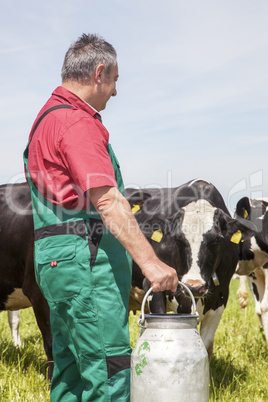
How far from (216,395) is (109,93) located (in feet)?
9.20

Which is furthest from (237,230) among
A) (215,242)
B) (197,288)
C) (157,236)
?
(197,288)

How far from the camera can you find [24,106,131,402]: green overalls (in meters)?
2.59

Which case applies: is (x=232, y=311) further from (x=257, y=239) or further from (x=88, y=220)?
(x=88, y=220)

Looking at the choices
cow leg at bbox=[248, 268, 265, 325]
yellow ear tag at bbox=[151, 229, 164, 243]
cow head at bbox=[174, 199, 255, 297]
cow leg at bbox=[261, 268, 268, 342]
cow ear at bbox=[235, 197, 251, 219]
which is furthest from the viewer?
cow leg at bbox=[248, 268, 265, 325]

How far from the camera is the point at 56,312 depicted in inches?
107

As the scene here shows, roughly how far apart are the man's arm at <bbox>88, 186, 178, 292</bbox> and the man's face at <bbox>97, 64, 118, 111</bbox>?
657mm

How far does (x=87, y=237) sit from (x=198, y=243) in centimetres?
232

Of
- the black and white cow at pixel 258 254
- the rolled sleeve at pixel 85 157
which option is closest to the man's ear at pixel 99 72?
the rolled sleeve at pixel 85 157

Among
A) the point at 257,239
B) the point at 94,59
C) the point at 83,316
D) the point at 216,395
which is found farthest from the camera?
the point at 257,239

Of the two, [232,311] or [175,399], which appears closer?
[175,399]

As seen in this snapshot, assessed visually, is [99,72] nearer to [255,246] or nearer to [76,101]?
[76,101]

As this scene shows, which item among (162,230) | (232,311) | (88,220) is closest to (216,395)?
(162,230)

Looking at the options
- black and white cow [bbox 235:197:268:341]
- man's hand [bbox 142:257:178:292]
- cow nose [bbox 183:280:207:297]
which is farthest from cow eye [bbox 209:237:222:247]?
man's hand [bbox 142:257:178:292]

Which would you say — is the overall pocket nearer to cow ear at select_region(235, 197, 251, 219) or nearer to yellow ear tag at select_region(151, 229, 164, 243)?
yellow ear tag at select_region(151, 229, 164, 243)
